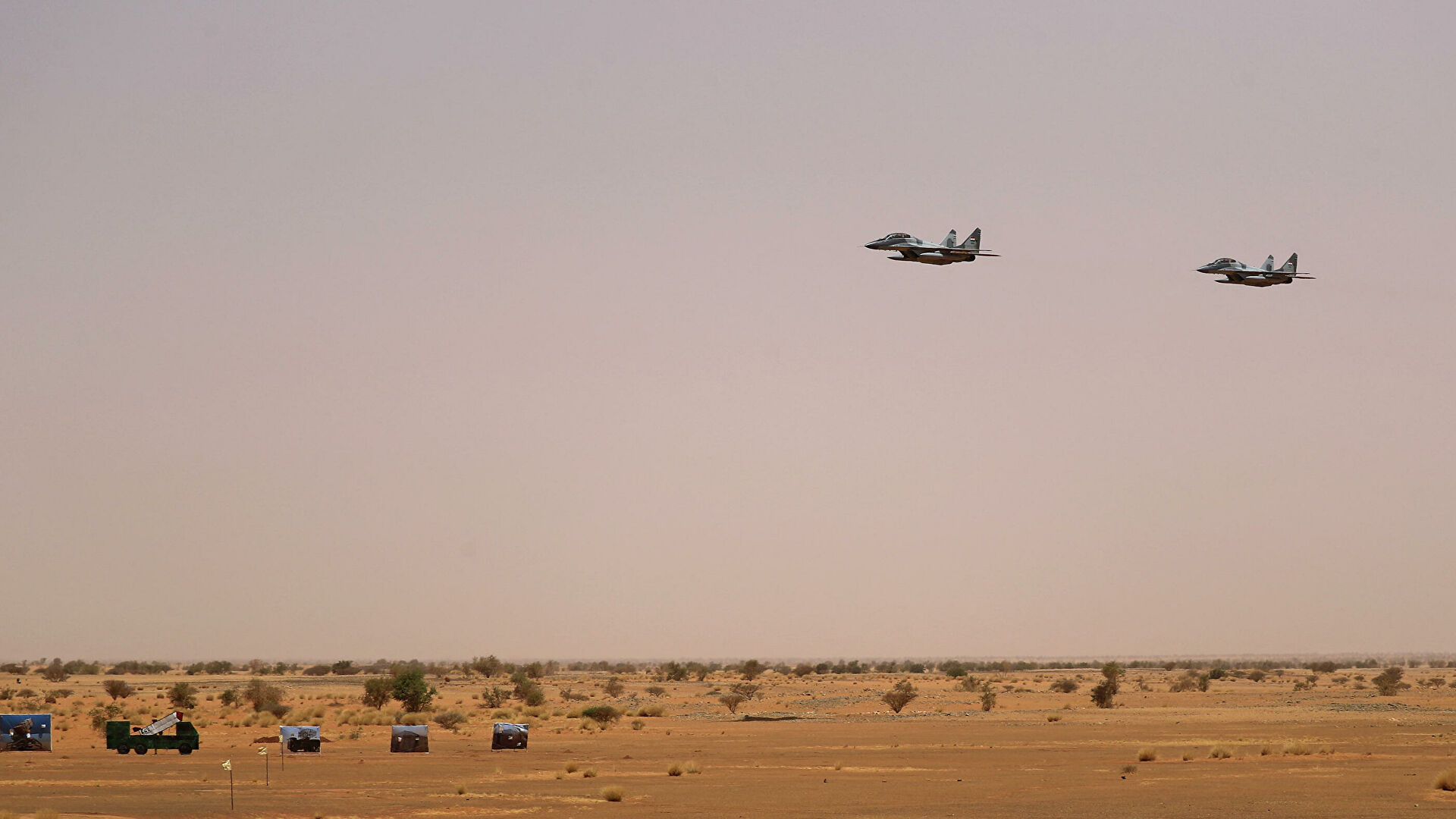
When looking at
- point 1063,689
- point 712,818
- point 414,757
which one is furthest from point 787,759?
point 1063,689

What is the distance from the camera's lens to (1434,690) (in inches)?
4454

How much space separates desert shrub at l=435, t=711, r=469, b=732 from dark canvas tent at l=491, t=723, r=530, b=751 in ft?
36.7

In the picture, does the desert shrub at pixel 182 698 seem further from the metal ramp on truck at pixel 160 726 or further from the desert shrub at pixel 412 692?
the metal ramp on truck at pixel 160 726

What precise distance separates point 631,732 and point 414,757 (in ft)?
59.1

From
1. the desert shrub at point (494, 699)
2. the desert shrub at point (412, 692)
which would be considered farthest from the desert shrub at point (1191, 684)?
the desert shrub at point (412, 692)

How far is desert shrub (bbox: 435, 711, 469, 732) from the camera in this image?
75312 millimetres

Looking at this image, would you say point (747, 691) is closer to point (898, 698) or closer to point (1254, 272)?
point (898, 698)

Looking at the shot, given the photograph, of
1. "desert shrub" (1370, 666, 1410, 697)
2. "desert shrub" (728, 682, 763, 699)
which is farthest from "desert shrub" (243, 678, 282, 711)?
"desert shrub" (1370, 666, 1410, 697)

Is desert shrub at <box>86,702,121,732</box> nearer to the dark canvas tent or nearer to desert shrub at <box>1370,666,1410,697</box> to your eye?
the dark canvas tent

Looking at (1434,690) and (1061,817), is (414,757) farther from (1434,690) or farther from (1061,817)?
(1434,690)

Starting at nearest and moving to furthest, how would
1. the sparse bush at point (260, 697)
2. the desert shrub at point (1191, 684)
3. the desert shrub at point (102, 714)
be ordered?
the desert shrub at point (102, 714)
the sparse bush at point (260, 697)
the desert shrub at point (1191, 684)

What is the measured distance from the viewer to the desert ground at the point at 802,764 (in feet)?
138

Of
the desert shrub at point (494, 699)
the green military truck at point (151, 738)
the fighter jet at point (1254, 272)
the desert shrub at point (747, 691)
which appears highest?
the fighter jet at point (1254, 272)

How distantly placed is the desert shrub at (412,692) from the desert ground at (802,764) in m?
1.82
